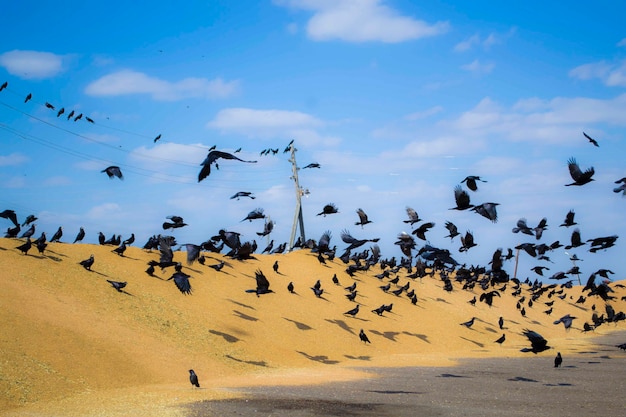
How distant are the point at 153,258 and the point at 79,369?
1378cm

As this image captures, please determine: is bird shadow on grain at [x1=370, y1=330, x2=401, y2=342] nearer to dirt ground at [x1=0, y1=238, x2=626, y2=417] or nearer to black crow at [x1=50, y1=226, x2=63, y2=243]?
dirt ground at [x1=0, y1=238, x2=626, y2=417]

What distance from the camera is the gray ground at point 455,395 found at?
17.3 meters

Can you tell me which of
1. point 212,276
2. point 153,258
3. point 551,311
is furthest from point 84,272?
point 551,311

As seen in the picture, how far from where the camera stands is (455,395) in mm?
20641

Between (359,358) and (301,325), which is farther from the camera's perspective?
(301,325)

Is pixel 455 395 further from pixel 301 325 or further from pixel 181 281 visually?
pixel 301 325

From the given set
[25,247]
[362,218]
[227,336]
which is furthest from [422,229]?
[25,247]

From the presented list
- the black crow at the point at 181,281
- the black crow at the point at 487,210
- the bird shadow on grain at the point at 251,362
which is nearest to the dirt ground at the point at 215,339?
the bird shadow on grain at the point at 251,362

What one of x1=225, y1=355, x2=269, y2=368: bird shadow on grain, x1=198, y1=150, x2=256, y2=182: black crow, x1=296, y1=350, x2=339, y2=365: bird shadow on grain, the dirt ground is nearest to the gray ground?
the dirt ground

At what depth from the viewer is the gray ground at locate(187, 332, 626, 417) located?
1733 centimetres

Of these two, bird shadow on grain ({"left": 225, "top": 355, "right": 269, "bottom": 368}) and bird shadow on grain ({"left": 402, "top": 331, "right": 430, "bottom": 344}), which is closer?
bird shadow on grain ({"left": 225, "top": 355, "right": 269, "bottom": 368})

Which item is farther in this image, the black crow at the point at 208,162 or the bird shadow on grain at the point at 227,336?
the bird shadow on grain at the point at 227,336

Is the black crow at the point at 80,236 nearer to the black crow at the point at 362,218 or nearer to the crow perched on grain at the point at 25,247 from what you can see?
the crow perched on grain at the point at 25,247

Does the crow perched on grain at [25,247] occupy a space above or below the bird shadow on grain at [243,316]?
above
